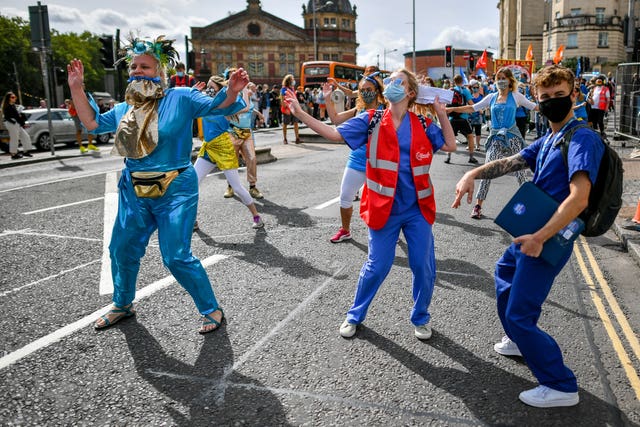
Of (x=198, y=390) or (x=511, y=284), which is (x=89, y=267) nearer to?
(x=198, y=390)

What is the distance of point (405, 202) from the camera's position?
3.58 metres

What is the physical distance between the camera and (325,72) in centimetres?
3953

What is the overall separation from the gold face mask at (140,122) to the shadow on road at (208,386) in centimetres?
131

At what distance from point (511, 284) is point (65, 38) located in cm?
9652

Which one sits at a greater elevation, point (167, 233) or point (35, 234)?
point (167, 233)

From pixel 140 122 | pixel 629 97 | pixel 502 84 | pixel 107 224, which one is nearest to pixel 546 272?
pixel 140 122

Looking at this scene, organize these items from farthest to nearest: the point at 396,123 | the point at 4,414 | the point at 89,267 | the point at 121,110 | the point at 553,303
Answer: the point at 89,267 < the point at 553,303 < the point at 121,110 < the point at 396,123 < the point at 4,414

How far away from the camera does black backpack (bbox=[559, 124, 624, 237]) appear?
2.56 meters

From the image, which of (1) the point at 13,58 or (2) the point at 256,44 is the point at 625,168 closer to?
(1) the point at 13,58

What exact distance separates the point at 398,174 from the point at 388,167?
0.31 feet

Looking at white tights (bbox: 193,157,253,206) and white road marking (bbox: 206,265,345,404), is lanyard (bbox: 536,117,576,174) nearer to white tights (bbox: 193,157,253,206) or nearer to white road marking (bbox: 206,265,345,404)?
white road marking (bbox: 206,265,345,404)

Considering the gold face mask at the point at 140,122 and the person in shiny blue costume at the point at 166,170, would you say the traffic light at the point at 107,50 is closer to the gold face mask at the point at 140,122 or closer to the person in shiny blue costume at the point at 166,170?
the person in shiny blue costume at the point at 166,170

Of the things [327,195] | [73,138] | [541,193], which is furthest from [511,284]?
[73,138]

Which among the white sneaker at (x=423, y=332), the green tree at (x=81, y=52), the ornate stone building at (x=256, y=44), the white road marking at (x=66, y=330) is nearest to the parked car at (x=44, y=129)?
the white road marking at (x=66, y=330)
